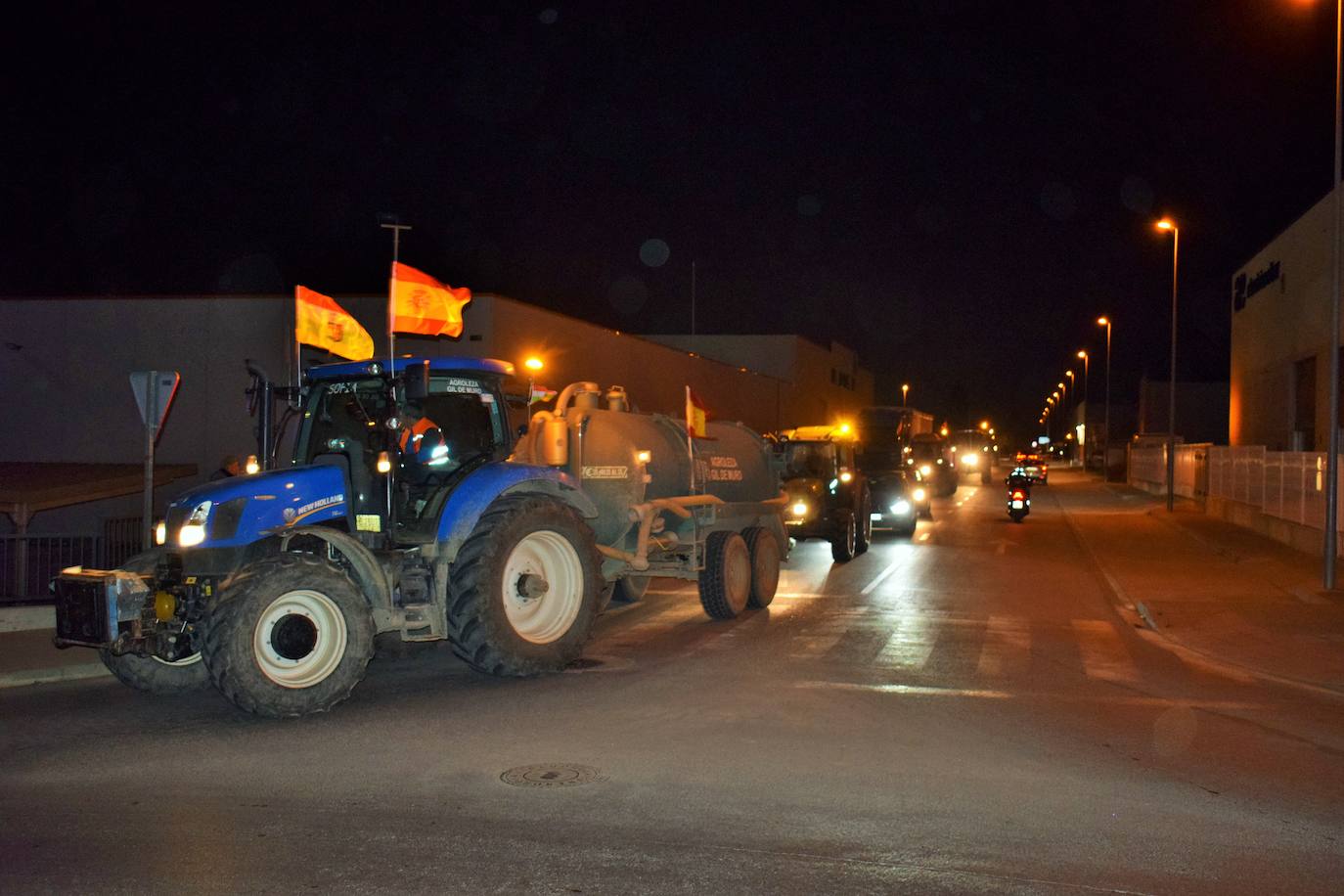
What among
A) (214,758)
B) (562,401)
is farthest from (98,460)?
(214,758)

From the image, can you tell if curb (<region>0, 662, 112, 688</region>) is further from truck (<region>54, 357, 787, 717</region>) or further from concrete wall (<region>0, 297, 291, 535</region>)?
concrete wall (<region>0, 297, 291, 535</region>)

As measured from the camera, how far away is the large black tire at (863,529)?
2250 cm

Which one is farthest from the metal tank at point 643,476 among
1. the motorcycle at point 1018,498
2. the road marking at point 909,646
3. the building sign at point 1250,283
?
the building sign at point 1250,283

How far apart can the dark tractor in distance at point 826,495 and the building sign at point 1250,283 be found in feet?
90.1

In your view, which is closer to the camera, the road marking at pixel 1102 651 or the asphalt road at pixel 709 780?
the asphalt road at pixel 709 780

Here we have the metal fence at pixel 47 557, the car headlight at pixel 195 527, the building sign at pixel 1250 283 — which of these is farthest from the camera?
the building sign at pixel 1250 283

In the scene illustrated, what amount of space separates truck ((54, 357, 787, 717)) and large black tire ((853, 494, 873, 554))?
10.7 m

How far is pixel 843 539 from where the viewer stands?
21.3 meters

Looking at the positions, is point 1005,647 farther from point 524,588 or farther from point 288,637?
point 288,637

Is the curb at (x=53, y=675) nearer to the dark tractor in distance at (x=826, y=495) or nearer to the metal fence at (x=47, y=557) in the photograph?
the metal fence at (x=47, y=557)

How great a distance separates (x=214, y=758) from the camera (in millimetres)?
7426

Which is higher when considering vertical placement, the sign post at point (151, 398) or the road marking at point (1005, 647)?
the sign post at point (151, 398)

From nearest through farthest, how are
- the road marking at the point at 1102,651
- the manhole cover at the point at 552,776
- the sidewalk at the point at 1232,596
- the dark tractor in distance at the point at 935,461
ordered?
the manhole cover at the point at 552,776
the road marking at the point at 1102,651
the sidewalk at the point at 1232,596
the dark tractor in distance at the point at 935,461

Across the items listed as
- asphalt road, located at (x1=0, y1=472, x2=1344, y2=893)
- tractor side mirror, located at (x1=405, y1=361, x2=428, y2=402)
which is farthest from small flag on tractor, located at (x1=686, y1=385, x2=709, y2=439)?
tractor side mirror, located at (x1=405, y1=361, x2=428, y2=402)
